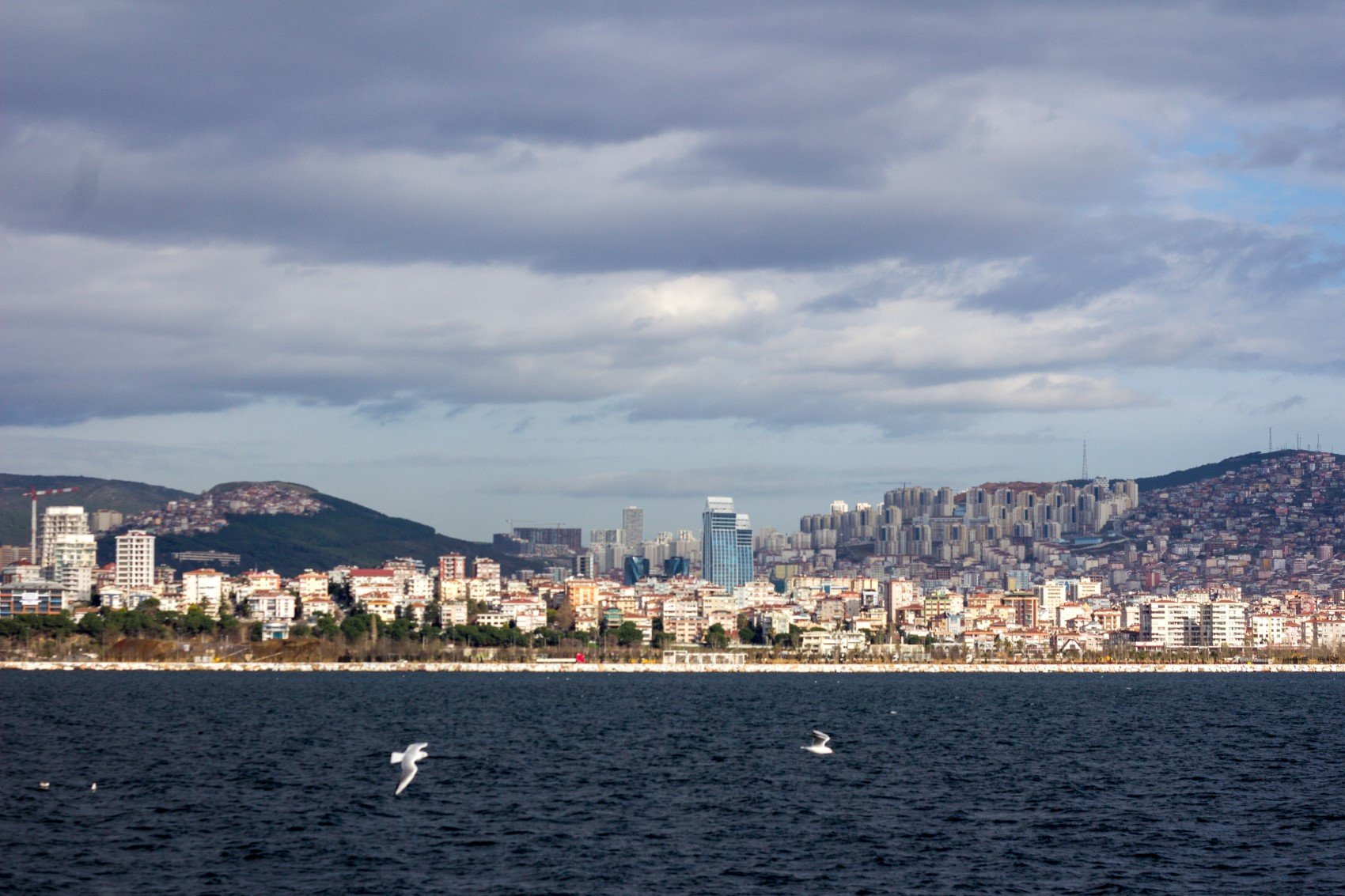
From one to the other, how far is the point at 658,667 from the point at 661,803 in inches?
4993

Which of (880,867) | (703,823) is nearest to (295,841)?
(703,823)

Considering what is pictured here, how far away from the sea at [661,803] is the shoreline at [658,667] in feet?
214

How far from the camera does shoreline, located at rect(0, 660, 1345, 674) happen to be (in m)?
143

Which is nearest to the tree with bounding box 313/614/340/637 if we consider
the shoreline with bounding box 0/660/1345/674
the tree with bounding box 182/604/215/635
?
the shoreline with bounding box 0/660/1345/674

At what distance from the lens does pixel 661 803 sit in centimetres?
3997

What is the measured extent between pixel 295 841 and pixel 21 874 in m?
5.76

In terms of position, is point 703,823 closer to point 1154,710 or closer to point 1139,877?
point 1139,877

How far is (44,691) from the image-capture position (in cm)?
9506

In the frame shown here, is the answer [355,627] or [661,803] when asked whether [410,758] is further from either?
[355,627]

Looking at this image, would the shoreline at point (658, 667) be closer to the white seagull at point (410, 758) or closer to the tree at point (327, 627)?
the tree at point (327, 627)

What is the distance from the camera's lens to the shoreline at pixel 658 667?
142750 millimetres

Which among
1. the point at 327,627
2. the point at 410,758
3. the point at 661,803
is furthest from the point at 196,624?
Result: the point at 410,758

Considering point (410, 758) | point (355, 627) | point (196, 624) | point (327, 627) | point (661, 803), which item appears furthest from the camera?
point (327, 627)

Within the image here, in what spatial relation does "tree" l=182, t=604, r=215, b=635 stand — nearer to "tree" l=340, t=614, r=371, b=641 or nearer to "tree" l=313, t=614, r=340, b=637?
"tree" l=313, t=614, r=340, b=637
